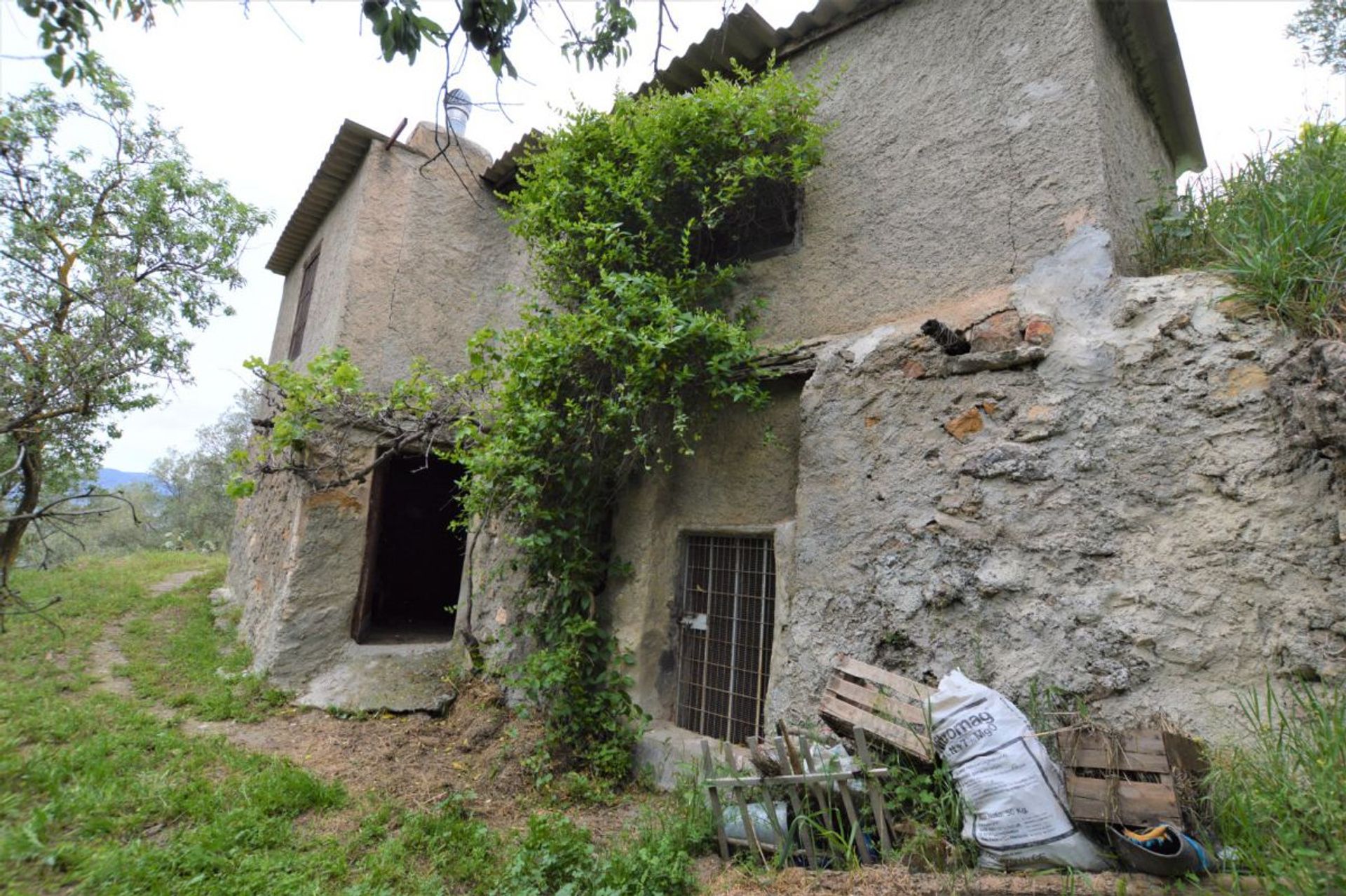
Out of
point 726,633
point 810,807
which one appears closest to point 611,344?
point 726,633

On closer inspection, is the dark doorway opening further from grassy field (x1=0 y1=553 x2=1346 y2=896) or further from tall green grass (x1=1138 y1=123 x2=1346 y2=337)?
tall green grass (x1=1138 y1=123 x2=1346 y2=337)

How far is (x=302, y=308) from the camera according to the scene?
24.8 feet

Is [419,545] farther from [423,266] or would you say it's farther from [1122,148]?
[1122,148]

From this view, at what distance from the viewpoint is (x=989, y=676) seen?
2.85 metres

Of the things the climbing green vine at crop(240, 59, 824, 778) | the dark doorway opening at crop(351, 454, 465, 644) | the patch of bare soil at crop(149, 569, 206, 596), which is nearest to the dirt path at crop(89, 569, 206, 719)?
the patch of bare soil at crop(149, 569, 206, 596)

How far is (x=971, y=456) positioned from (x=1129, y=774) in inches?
55.2

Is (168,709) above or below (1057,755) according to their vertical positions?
below

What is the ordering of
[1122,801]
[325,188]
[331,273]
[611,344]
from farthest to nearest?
[325,188] → [331,273] → [611,344] → [1122,801]

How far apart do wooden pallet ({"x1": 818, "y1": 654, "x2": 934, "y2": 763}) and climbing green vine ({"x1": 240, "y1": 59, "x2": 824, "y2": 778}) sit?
155 cm

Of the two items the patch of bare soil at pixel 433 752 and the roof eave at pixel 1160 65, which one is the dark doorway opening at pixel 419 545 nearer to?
the patch of bare soil at pixel 433 752

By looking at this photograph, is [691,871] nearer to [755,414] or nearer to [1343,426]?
[755,414]

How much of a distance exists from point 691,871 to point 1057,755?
1576 millimetres

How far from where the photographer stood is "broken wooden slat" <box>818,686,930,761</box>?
2.63 meters

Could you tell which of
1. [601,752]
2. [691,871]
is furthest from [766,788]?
[601,752]
